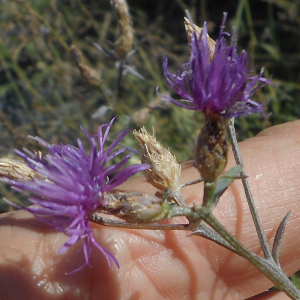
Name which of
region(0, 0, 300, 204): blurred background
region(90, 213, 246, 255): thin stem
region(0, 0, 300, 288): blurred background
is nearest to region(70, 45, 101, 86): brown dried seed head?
region(0, 0, 300, 288): blurred background

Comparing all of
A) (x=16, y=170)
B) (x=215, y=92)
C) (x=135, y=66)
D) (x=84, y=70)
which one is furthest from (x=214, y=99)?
(x=135, y=66)

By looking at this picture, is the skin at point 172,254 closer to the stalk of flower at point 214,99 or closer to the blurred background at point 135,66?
the stalk of flower at point 214,99

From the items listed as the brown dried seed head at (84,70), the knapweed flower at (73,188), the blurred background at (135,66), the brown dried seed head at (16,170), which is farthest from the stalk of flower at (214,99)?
the blurred background at (135,66)

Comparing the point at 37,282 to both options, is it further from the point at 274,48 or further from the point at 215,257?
the point at 274,48

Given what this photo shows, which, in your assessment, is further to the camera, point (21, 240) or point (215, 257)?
point (215, 257)

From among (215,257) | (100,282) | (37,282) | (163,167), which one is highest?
(163,167)

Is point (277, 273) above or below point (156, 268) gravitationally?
above

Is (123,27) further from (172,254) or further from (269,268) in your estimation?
(269,268)

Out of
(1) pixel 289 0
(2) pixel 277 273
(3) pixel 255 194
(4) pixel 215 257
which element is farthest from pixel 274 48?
(2) pixel 277 273
